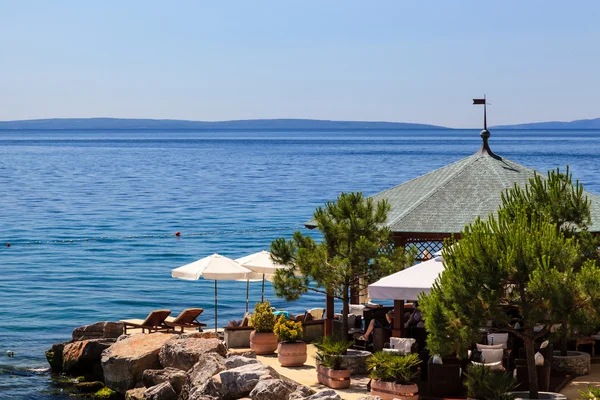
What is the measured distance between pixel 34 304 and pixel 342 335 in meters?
21.0

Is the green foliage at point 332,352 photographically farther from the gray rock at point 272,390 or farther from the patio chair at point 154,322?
the patio chair at point 154,322

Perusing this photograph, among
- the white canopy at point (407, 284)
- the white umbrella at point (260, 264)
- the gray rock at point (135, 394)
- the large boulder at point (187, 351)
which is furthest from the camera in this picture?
the white umbrella at point (260, 264)

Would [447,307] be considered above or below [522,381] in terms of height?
above

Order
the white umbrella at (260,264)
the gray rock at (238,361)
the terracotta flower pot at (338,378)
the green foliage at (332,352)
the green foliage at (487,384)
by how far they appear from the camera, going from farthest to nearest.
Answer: the white umbrella at (260,264)
the gray rock at (238,361)
the green foliage at (332,352)
the terracotta flower pot at (338,378)
the green foliage at (487,384)

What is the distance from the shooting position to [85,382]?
73.5 ft

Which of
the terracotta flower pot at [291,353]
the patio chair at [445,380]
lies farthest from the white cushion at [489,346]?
the terracotta flower pot at [291,353]

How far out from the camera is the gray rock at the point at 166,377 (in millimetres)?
19495

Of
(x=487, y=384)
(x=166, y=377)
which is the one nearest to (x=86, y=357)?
(x=166, y=377)

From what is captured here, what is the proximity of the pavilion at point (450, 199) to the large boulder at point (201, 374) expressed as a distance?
2619 mm

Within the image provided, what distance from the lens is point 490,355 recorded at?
1598cm

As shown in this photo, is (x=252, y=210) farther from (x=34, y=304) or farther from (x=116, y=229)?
(x=34, y=304)

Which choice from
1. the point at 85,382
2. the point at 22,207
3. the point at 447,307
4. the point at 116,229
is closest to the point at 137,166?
the point at 22,207

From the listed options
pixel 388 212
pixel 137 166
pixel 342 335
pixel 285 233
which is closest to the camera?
pixel 342 335

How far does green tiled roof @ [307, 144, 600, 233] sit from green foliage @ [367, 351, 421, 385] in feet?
13.6
